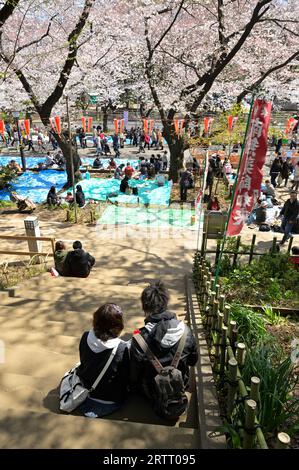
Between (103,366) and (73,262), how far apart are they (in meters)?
4.44

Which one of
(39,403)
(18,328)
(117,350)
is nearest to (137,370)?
(117,350)

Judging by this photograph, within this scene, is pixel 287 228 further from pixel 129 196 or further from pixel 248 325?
pixel 129 196

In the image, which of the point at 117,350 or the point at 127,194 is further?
the point at 127,194

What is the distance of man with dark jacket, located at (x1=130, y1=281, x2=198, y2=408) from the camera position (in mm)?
2865

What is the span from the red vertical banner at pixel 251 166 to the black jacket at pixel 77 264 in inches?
144

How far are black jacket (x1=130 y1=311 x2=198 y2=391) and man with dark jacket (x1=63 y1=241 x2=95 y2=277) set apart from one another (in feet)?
14.2

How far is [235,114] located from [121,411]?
14.6 metres

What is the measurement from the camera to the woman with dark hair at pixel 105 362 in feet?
9.64

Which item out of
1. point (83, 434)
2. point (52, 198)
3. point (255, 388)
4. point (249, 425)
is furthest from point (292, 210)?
point (52, 198)

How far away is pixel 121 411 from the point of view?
3.10 metres

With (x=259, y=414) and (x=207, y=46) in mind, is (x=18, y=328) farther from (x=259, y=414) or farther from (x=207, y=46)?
(x=207, y=46)

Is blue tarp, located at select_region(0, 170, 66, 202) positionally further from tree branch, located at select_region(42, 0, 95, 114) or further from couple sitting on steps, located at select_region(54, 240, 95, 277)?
couple sitting on steps, located at select_region(54, 240, 95, 277)

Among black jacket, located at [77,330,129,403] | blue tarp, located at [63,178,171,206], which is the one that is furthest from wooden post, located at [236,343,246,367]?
blue tarp, located at [63,178,171,206]

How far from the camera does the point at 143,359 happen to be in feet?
9.42
